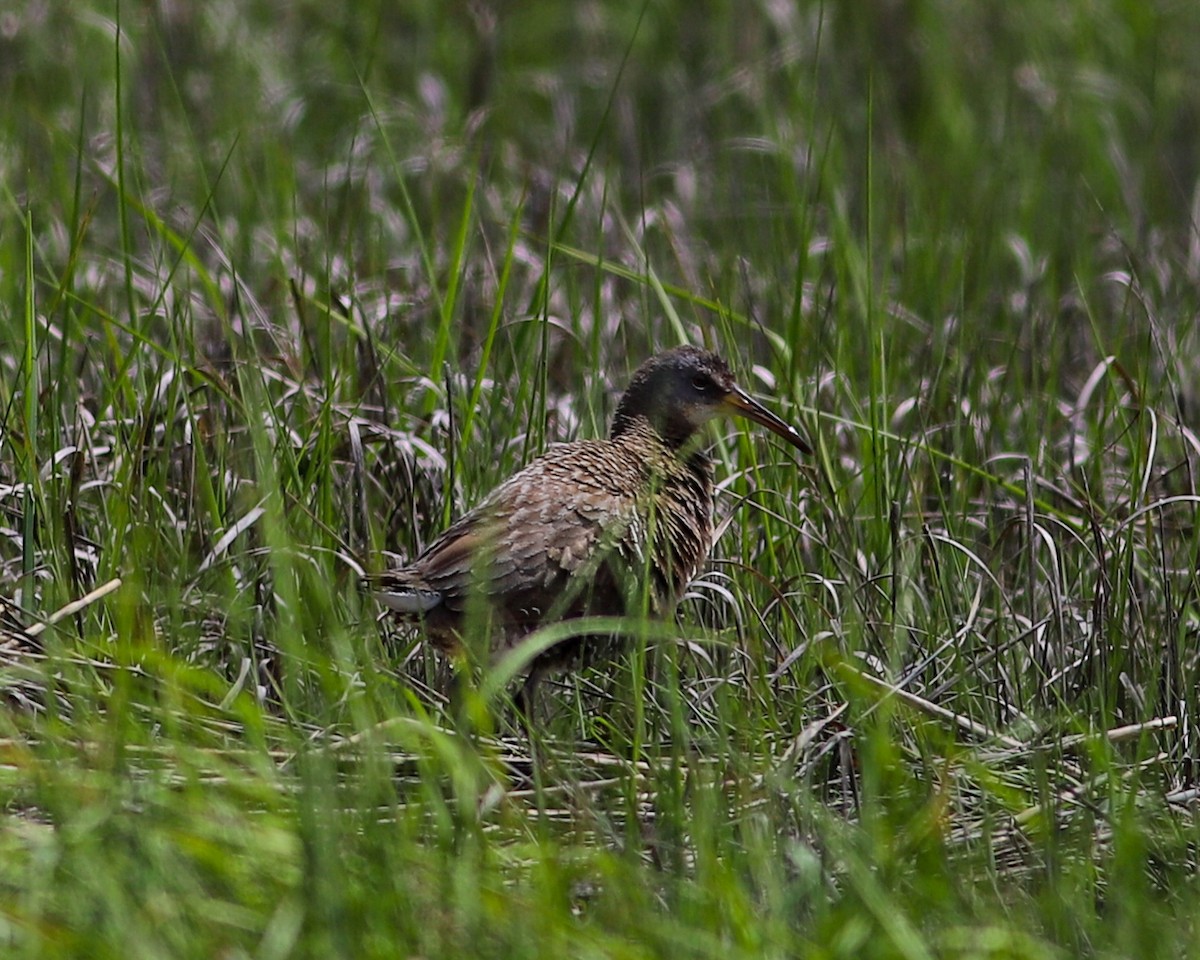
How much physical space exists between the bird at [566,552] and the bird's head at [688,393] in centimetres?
11

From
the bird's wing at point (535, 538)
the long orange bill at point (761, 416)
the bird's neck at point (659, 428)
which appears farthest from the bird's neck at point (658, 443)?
the bird's wing at point (535, 538)

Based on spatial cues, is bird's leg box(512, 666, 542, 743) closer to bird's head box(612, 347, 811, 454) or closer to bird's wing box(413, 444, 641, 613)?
bird's wing box(413, 444, 641, 613)

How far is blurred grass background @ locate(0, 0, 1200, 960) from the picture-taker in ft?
8.06

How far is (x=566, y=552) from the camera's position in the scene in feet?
11.8

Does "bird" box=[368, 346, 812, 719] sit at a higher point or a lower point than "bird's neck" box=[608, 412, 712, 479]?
lower

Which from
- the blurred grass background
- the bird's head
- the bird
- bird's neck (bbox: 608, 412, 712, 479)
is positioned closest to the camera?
the blurred grass background

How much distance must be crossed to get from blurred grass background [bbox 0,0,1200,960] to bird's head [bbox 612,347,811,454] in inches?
5.3

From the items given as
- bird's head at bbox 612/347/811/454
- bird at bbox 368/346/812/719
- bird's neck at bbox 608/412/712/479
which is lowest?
bird at bbox 368/346/812/719

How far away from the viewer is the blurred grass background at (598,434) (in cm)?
246

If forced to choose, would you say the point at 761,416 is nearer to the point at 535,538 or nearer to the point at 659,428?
the point at 659,428

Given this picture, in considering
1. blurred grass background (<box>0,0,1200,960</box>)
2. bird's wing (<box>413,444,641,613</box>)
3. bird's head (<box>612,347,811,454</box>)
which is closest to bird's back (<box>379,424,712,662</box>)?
bird's wing (<box>413,444,641,613</box>)

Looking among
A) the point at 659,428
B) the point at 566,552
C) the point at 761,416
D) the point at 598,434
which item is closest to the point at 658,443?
the point at 659,428

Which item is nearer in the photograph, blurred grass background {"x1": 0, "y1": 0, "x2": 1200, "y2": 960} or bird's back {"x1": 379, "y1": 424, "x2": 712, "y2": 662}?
blurred grass background {"x1": 0, "y1": 0, "x2": 1200, "y2": 960}

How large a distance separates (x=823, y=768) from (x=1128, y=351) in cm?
270
